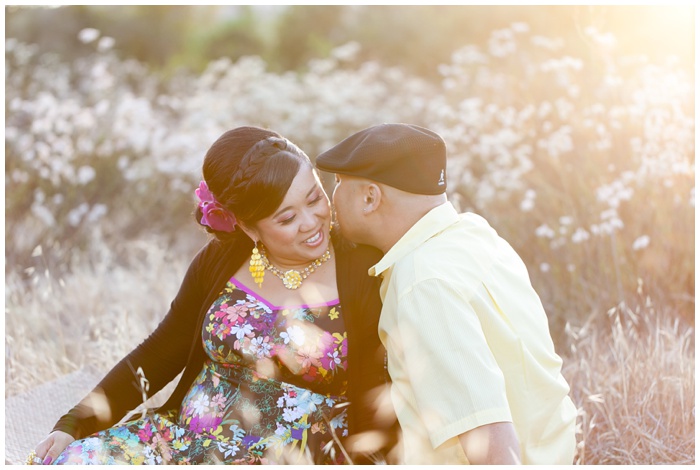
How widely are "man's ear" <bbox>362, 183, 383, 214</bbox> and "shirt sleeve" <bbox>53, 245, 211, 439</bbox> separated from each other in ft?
2.27

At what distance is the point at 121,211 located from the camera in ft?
19.4

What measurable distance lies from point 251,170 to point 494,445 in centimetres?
110

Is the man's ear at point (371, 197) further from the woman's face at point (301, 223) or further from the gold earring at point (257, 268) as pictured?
the gold earring at point (257, 268)

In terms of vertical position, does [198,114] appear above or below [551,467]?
below

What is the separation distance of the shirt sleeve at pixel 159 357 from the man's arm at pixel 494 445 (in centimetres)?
116

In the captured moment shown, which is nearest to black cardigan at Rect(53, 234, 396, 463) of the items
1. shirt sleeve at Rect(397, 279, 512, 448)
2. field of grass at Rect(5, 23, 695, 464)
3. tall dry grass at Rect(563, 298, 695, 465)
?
shirt sleeve at Rect(397, 279, 512, 448)

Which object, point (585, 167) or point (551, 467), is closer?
point (551, 467)

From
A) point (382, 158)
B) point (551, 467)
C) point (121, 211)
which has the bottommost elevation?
point (121, 211)

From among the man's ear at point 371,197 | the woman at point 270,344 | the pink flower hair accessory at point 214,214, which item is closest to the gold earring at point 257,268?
the woman at point 270,344

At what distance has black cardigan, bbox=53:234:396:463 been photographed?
93.8 inches

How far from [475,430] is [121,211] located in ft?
15.0

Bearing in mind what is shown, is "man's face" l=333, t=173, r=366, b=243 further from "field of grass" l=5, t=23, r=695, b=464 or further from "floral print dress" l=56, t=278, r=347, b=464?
"field of grass" l=5, t=23, r=695, b=464

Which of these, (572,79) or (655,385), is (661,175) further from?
(655,385)

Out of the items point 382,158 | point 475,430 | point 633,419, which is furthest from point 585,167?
point 475,430
